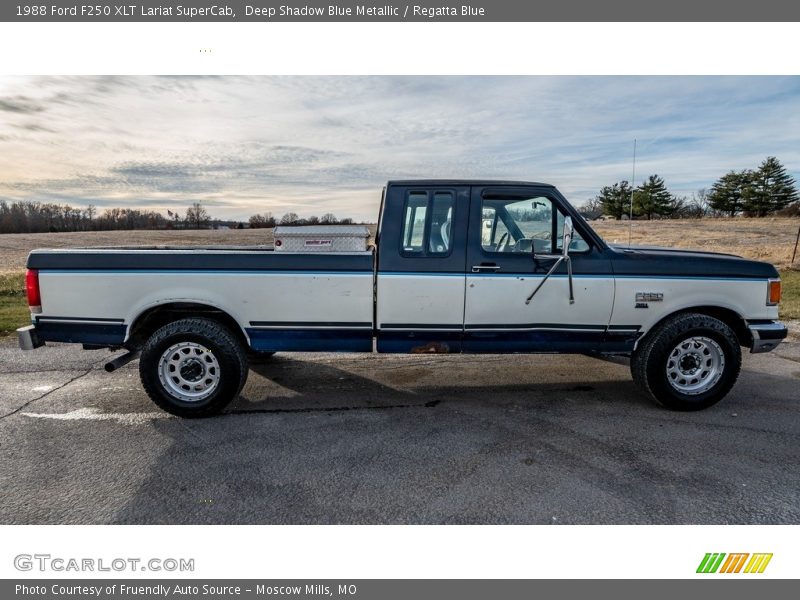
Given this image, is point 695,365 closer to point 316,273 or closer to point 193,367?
point 316,273

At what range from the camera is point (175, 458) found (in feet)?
12.0

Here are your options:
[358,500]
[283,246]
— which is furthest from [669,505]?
[283,246]

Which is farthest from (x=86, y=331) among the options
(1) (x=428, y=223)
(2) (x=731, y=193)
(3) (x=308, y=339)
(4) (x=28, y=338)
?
→ (2) (x=731, y=193)

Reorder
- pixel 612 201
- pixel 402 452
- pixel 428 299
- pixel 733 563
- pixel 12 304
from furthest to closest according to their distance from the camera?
pixel 612 201 < pixel 12 304 < pixel 428 299 < pixel 402 452 < pixel 733 563

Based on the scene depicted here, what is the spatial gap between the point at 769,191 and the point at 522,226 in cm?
6868

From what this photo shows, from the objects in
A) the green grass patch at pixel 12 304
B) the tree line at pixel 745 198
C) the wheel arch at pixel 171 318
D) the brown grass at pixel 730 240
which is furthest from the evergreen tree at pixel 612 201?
the tree line at pixel 745 198

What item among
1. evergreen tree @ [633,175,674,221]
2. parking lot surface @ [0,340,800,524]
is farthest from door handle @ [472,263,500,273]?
evergreen tree @ [633,175,674,221]

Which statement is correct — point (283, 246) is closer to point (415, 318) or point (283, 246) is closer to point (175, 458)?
point (415, 318)

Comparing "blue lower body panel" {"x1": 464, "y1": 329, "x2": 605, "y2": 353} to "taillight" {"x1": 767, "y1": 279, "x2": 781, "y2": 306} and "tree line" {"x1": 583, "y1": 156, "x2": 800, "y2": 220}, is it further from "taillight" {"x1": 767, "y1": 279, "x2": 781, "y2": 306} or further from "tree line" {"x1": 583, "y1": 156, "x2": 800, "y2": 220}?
"tree line" {"x1": 583, "y1": 156, "x2": 800, "y2": 220}

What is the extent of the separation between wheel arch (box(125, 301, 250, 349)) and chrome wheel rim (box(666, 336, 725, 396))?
3.92 meters

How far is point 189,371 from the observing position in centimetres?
441

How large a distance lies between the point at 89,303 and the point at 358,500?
3024 mm

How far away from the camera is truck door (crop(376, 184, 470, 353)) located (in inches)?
174

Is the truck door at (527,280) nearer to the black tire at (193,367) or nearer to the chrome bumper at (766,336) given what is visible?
the chrome bumper at (766,336)
